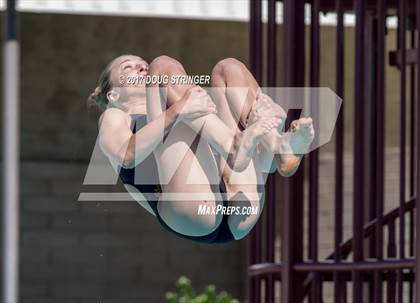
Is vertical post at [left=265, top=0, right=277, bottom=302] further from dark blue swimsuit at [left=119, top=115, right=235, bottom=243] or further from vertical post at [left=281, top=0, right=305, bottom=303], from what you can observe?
dark blue swimsuit at [left=119, top=115, right=235, bottom=243]

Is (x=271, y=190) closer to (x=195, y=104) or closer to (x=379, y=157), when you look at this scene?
(x=379, y=157)

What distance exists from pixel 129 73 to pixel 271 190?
172 centimetres

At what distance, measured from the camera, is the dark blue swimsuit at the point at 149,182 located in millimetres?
2674

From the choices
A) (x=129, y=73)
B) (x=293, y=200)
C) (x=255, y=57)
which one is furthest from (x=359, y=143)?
(x=129, y=73)

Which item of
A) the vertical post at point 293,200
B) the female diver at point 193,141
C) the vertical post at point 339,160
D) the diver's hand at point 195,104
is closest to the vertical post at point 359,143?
the vertical post at point 339,160

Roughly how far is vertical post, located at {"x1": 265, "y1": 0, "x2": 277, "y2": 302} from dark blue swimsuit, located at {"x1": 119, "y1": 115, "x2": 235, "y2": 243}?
1505 millimetres

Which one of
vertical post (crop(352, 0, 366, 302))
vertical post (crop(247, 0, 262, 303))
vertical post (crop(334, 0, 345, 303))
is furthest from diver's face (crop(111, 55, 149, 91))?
vertical post (crop(352, 0, 366, 302))

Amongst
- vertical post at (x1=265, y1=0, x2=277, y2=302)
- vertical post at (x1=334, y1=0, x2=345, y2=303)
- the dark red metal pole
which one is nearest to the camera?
vertical post at (x1=334, y1=0, x2=345, y2=303)

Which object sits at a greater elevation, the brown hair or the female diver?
the brown hair

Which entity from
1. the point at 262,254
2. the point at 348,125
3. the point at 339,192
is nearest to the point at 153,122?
the point at 339,192

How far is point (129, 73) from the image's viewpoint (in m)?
2.76

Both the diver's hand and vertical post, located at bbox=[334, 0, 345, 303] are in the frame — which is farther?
vertical post, located at bbox=[334, 0, 345, 303]

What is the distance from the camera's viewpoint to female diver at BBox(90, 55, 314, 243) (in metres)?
2.65

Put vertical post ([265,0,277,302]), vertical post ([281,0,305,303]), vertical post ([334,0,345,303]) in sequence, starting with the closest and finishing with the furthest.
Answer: vertical post ([334,0,345,303])
vertical post ([265,0,277,302])
vertical post ([281,0,305,303])
